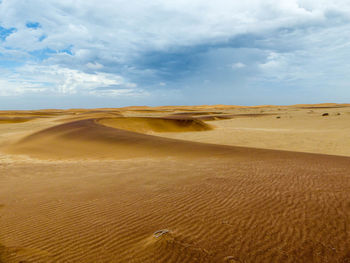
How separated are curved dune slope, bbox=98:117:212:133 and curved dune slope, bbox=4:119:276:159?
27.0 ft

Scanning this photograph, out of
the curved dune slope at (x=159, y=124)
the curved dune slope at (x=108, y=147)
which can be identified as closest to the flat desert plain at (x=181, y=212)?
the curved dune slope at (x=108, y=147)

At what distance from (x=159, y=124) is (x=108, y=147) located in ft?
44.2

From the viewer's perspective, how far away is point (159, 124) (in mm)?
25031

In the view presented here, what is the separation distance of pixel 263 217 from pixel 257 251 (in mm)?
815

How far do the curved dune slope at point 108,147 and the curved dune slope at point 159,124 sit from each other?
8.23 meters

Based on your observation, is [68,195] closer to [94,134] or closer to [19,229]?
[19,229]

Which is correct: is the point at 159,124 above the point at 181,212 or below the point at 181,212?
above

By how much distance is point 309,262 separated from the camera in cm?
246

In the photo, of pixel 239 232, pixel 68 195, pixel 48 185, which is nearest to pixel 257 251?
pixel 239 232

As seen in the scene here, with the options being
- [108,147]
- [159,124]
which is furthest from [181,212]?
[159,124]

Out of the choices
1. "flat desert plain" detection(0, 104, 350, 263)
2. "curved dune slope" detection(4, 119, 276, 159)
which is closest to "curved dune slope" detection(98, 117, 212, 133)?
"curved dune slope" detection(4, 119, 276, 159)

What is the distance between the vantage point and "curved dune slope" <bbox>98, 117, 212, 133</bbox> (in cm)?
2381

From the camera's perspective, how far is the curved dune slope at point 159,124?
23.8m

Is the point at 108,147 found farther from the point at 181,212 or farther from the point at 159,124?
the point at 159,124
